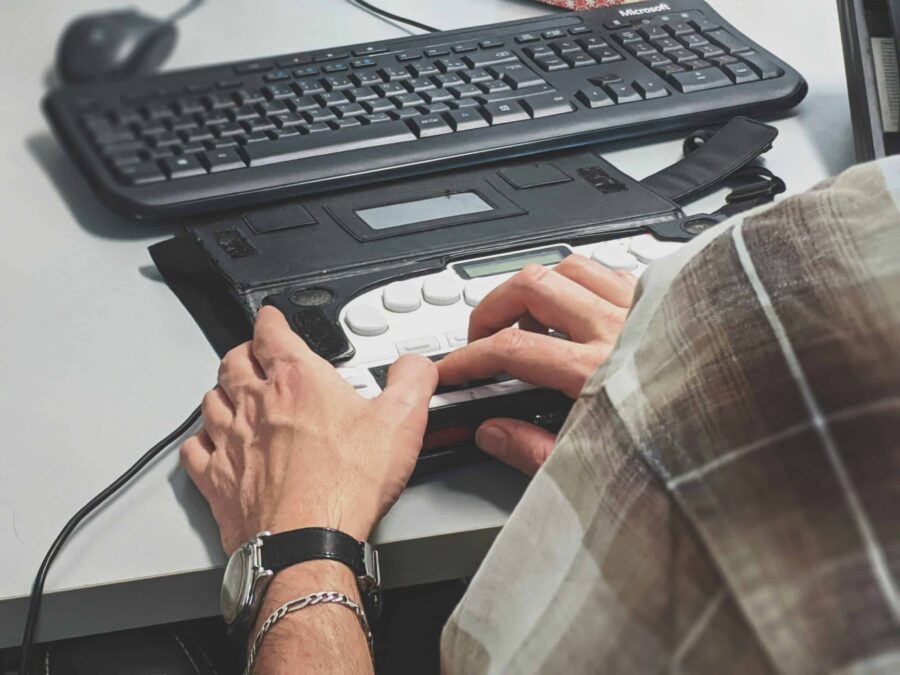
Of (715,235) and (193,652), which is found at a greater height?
(715,235)

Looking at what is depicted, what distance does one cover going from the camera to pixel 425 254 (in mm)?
611

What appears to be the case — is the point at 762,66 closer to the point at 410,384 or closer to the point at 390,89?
the point at 390,89

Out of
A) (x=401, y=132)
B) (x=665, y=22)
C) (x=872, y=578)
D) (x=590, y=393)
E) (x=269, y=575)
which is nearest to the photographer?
(x=872, y=578)

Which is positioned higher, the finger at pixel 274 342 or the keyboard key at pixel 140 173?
the keyboard key at pixel 140 173

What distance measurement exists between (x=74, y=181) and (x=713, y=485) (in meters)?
0.52

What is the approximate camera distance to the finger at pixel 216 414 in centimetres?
52

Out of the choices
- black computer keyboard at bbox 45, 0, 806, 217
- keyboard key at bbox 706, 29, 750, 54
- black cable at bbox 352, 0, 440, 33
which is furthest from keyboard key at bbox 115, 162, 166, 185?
keyboard key at bbox 706, 29, 750, 54

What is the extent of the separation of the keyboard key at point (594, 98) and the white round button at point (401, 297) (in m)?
0.24

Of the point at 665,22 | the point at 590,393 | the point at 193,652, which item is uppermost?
the point at 590,393

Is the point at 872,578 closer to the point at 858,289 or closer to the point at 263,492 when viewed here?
the point at 858,289

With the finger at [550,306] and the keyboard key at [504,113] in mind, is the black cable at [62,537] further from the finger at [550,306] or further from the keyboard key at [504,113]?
the keyboard key at [504,113]

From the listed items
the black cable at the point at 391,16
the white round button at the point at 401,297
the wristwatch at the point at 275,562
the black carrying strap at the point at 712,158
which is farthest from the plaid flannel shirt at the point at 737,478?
the black cable at the point at 391,16

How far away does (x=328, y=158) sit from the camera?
0.67 m

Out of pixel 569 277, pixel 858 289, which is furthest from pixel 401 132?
pixel 858 289
